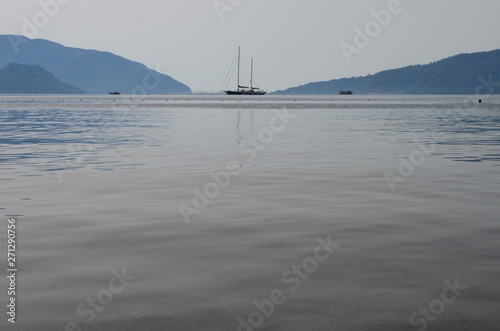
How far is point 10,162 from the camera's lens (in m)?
24.1

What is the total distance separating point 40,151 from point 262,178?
14654 mm

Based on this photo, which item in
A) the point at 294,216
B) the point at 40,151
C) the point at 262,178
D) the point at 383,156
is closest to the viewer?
the point at 294,216

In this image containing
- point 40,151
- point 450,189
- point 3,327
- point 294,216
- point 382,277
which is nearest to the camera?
point 3,327

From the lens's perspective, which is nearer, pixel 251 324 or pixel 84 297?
pixel 251 324

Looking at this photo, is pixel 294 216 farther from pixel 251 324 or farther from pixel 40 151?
pixel 40 151

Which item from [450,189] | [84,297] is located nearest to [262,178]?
[450,189]

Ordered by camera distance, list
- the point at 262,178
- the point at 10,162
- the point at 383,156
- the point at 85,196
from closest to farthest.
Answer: the point at 85,196, the point at 262,178, the point at 10,162, the point at 383,156

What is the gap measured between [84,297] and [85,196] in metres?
8.56

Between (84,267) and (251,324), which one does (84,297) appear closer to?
(84,267)

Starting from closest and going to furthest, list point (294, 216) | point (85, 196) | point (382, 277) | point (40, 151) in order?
point (382, 277)
point (294, 216)
point (85, 196)
point (40, 151)

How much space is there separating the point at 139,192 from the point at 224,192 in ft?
8.22

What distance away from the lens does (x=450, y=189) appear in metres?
17.0

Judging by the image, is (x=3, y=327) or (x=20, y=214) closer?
(x=3, y=327)

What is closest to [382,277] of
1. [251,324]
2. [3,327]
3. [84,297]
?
[251,324]
